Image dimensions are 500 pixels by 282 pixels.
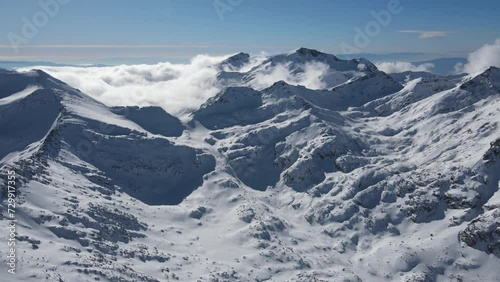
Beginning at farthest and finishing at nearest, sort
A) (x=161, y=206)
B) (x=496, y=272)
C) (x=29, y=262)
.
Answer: (x=161, y=206) < (x=496, y=272) < (x=29, y=262)

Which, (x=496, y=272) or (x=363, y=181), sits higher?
(x=363, y=181)

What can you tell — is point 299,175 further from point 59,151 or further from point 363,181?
point 59,151

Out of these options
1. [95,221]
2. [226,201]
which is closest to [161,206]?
[226,201]

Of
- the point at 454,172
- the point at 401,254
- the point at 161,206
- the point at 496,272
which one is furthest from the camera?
the point at 161,206

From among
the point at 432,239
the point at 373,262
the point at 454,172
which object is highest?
the point at 454,172

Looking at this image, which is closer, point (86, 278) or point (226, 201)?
point (86, 278)

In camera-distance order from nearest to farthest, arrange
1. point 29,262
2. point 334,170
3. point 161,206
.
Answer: point 29,262 → point 161,206 → point 334,170

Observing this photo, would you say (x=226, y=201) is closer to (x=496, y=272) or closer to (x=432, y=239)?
(x=432, y=239)

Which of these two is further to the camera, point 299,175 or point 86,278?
point 299,175

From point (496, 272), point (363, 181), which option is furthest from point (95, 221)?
point (496, 272)
